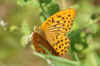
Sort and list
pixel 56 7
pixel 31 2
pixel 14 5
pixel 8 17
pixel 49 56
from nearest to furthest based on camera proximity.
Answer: pixel 49 56
pixel 31 2
pixel 56 7
pixel 8 17
pixel 14 5

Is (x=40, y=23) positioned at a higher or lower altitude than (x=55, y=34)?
higher

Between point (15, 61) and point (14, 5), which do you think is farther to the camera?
point (14, 5)

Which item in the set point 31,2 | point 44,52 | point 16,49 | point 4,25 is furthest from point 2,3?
point 44,52

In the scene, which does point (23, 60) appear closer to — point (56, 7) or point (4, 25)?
point (4, 25)

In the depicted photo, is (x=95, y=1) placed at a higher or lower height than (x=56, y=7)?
higher

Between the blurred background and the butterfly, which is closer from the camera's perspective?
the butterfly
